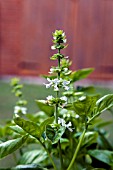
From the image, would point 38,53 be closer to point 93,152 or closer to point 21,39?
point 21,39

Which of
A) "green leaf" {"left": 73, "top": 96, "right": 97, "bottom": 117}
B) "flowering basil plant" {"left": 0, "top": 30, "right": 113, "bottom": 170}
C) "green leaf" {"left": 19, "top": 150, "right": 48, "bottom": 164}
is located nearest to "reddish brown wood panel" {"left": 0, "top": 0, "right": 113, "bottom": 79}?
"flowering basil plant" {"left": 0, "top": 30, "right": 113, "bottom": 170}

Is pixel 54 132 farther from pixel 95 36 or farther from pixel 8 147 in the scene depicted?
pixel 95 36

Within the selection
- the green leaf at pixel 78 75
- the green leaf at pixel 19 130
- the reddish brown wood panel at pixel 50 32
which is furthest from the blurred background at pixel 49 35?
the green leaf at pixel 19 130

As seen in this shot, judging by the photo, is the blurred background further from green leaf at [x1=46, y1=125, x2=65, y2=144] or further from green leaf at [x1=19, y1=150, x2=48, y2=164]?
green leaf at [x1=46, y1=125, x2=65, y2=144]

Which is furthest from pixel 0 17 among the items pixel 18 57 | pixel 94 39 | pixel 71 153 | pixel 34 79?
pixel 71 153

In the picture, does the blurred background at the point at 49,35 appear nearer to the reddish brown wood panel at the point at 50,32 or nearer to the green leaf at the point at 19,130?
the reddish brown wood panel at the point at 50,32

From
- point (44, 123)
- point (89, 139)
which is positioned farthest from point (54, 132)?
point (89, 139)
